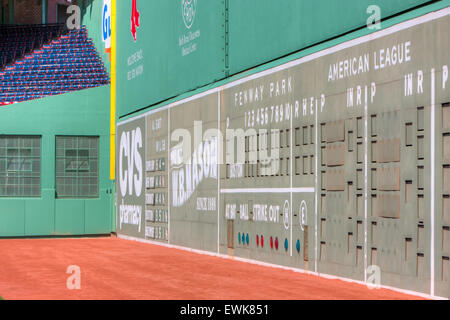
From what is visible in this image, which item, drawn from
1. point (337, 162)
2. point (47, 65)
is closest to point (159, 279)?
point (337, 162)

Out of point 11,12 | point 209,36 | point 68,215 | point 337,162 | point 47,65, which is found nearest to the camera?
point 337,162

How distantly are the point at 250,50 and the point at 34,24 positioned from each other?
98.2ft

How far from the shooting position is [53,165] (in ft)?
108

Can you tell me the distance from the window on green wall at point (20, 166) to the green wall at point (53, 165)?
250mm

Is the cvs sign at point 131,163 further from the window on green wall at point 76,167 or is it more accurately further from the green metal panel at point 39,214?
the green metal panel at point 39,214

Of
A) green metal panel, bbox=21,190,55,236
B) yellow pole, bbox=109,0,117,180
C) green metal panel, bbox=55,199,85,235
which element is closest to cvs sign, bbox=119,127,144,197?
yellow pole, bbox=109,0,117,180

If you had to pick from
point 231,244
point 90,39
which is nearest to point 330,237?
point 231,244

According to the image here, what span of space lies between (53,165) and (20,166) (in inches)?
52.0

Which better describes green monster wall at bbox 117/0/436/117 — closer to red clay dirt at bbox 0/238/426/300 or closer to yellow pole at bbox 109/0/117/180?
yellow pole at bbox 109/0/117/180

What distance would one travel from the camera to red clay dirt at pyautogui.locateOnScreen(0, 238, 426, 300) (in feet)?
40.5

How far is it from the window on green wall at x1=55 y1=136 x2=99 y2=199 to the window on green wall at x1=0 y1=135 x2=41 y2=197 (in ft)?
2.77

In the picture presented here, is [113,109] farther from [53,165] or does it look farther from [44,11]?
[44,11]

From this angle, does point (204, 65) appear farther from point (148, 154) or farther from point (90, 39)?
point (90, 39)

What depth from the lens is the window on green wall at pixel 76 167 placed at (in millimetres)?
33250
